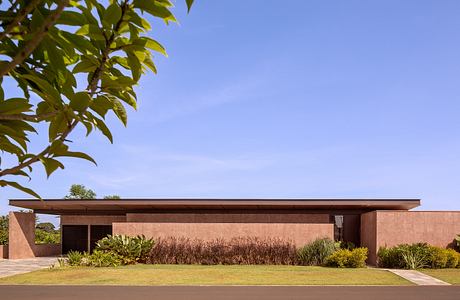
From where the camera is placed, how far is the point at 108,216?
130 feet

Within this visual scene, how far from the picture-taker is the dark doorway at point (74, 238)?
134 ft

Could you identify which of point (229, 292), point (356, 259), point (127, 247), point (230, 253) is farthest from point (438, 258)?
point (127, 247)

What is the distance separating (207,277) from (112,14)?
20.1m

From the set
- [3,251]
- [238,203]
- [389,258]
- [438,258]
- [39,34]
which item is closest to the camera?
[39,34]

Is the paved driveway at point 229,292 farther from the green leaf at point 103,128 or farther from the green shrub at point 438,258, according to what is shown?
the green leaf at point 103,128

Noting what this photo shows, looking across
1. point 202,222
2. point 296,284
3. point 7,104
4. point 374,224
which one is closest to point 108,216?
point 202,222

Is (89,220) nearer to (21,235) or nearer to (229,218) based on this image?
(21,235)

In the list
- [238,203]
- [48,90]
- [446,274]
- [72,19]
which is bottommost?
[446,274]

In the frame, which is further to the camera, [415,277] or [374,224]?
[374,224]

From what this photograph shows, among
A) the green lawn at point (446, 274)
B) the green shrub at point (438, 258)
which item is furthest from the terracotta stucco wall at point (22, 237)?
the green shrub at point (438, 258)

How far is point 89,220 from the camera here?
1564 inches

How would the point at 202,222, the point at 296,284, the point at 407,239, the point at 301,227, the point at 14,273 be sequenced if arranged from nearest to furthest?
the point at 296,284 → the point at 14,273 → the point at 407,239 → the point at 301,227 → the point at 202,222

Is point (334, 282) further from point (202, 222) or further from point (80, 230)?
point (80, 230)

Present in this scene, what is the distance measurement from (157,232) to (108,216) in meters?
10.5
